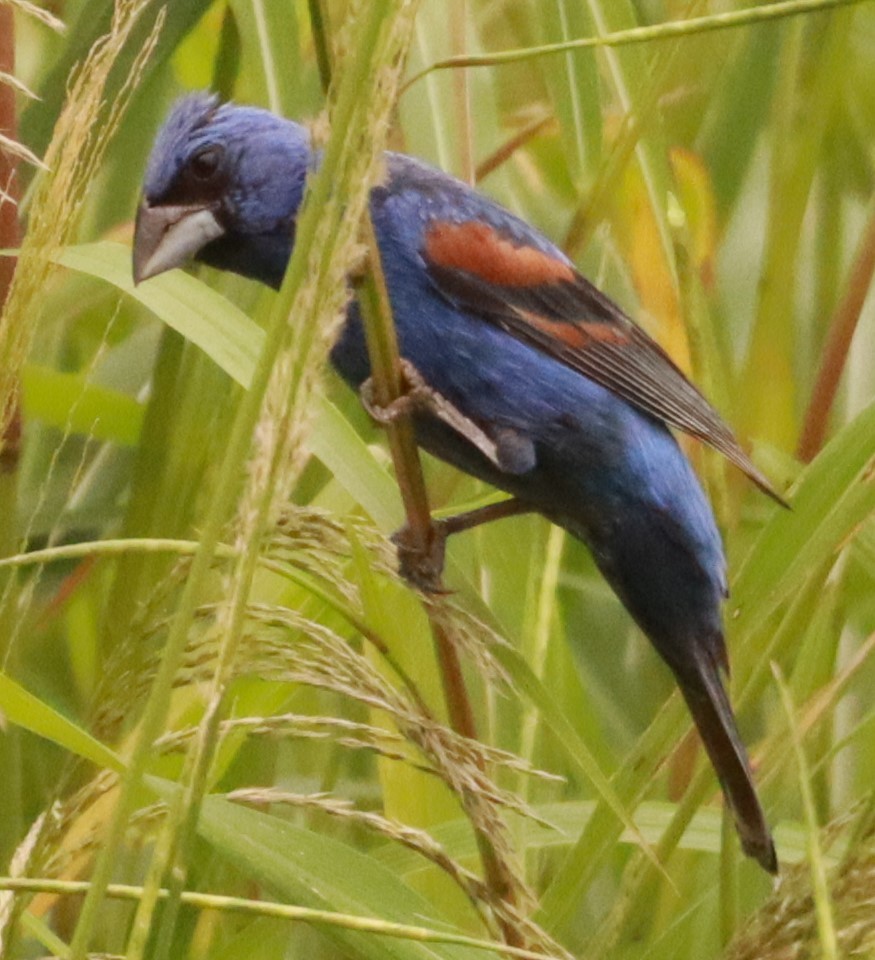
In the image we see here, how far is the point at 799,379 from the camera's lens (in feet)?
6.15

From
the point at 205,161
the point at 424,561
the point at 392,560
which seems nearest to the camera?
the point at 392,560

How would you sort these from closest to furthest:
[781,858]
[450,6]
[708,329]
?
1. [708,329]
2. [781,858]
3. [450,6]

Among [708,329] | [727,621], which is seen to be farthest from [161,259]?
[727,621]

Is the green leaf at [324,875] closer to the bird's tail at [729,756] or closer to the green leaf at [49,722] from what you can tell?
the green leaf at [49,722]

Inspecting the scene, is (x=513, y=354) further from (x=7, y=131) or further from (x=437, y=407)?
(x=7, y=131)

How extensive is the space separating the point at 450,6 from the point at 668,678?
824 mm

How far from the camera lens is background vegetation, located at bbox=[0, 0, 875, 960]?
67 centimetres

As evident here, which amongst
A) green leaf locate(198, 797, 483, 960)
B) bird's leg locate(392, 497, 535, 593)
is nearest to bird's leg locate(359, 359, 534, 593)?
bird's leg locate(392, 497, 535, 593)

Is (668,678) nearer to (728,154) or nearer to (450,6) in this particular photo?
(728,154)

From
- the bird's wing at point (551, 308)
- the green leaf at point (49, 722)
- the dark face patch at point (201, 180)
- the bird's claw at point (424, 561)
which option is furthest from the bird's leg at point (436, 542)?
the dark face patch at point (201, 180)

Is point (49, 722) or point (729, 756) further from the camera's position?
point (729, 756)

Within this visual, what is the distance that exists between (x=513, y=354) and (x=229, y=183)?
320mm

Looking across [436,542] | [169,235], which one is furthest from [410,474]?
[169,235]

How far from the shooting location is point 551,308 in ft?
4.54
